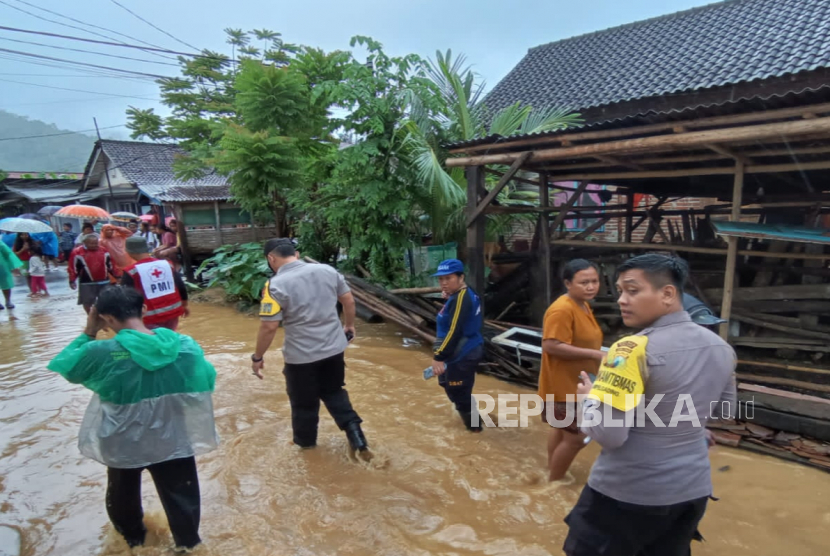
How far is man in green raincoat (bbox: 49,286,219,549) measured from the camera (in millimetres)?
2277

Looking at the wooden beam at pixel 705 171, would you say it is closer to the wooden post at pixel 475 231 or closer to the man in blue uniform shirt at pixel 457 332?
the wooden post at pixel 475 231

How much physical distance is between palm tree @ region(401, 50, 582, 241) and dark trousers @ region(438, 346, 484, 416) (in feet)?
13.7

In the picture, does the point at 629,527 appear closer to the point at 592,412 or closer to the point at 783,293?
the point at 592,412

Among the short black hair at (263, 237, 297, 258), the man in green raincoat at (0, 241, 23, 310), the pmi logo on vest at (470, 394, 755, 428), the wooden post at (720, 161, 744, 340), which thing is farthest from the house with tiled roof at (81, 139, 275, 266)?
the wooden post at (720, 161, 744, 340)

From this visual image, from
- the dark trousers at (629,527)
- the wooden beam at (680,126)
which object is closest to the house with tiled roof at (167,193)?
the wooden beam at (680,126)

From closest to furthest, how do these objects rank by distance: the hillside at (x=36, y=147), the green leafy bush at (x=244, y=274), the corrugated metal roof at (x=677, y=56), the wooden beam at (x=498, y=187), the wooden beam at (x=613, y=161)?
the wooden beam at (x=613, y=161)
the wooden beam at (x=498, y=187)
the corrugated metal roof at (x=677, y=56)
the green leafy bush at (x=244, y=274)
the hillside at (x=36, y=147)

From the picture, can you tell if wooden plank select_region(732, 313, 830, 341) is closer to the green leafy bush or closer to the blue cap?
the blue cap

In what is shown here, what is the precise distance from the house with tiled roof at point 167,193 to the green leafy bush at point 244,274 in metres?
2.31

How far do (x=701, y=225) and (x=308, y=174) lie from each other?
7.65 m

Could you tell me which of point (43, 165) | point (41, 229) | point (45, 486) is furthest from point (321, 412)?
point (43, 165)

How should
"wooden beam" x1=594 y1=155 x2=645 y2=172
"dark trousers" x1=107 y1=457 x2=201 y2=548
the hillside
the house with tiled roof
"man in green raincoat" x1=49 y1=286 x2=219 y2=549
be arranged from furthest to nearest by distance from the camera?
the hillside < the house with tiled roof < "wooden beam" x1=594 y1=155 x2=645 y2=172 < "dark trousers" x1=107 y1=457 x2=201 y2=548 < "man in green raincoat" x1=49 y1=286 x2=219 y2=549

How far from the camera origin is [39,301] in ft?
36.7

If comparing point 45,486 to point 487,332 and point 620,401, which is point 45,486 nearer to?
point 620,401

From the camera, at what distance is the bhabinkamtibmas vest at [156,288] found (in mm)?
4227
